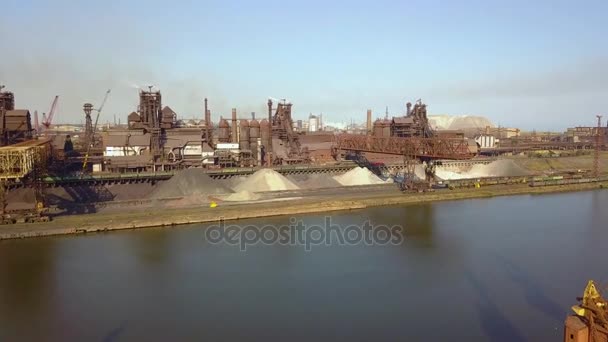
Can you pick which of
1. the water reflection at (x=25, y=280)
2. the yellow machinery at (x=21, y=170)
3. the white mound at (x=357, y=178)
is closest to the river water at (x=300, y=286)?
the water reflection at (x=25, y=280)

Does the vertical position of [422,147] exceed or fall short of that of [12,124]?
it falls short

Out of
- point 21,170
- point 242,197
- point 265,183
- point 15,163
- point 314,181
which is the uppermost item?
point 15,163

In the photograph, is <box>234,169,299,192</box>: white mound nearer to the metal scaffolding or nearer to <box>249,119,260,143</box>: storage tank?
<box>249,119,260,143</box>: storage tank

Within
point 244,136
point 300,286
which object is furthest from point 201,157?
point 300,286

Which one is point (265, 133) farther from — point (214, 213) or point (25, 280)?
point (25, 280)

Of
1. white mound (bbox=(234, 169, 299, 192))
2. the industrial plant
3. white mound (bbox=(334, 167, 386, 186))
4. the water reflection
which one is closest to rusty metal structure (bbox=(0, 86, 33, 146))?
the industrial plant

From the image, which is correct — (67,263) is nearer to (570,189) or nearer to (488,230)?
(488,230)

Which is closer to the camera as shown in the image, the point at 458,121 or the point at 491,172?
the point at 491,172
